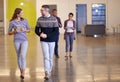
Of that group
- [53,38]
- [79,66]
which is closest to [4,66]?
[79,66]

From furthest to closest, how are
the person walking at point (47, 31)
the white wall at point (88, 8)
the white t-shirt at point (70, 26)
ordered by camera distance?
the white wall at point (88, 8), the white t-shirt at point (70, 26), the person walking at point (47, 31)

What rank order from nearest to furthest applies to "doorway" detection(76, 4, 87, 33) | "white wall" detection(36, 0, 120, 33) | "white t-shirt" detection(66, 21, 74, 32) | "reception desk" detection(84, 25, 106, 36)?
1. "white t-shirt" detection(66, 21, 74, 32)
2. "reception desk" detection(84, 25, 106, 36)
3. "white wall" detection(36, 0, 120, 33)
4. "doorway" detection(76, 4, 87, 33)

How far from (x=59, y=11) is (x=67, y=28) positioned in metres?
19.6

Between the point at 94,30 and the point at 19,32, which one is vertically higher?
the point at 19,32

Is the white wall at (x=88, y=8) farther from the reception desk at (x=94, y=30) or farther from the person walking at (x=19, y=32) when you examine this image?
the person walking at (x=19, y=32)

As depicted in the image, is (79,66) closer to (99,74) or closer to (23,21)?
(99,74)

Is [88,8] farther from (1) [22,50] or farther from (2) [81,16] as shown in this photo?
(1) [22,50]

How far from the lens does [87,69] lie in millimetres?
9789

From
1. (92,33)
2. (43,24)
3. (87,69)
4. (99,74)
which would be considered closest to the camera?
(43,24)

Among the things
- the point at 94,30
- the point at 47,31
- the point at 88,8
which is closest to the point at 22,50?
the point at 47,31

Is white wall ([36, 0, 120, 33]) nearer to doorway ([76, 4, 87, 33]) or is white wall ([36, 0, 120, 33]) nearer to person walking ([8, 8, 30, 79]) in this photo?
doorway ([76, 4, 87, 33])

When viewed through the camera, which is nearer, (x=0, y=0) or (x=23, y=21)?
(x=23, y=21)

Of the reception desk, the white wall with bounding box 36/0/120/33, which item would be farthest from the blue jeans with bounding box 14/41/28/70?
the white wall with bounding box 36/0/120/33

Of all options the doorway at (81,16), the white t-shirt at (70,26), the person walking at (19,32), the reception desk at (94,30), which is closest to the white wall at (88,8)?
the doorway at (81,16)
